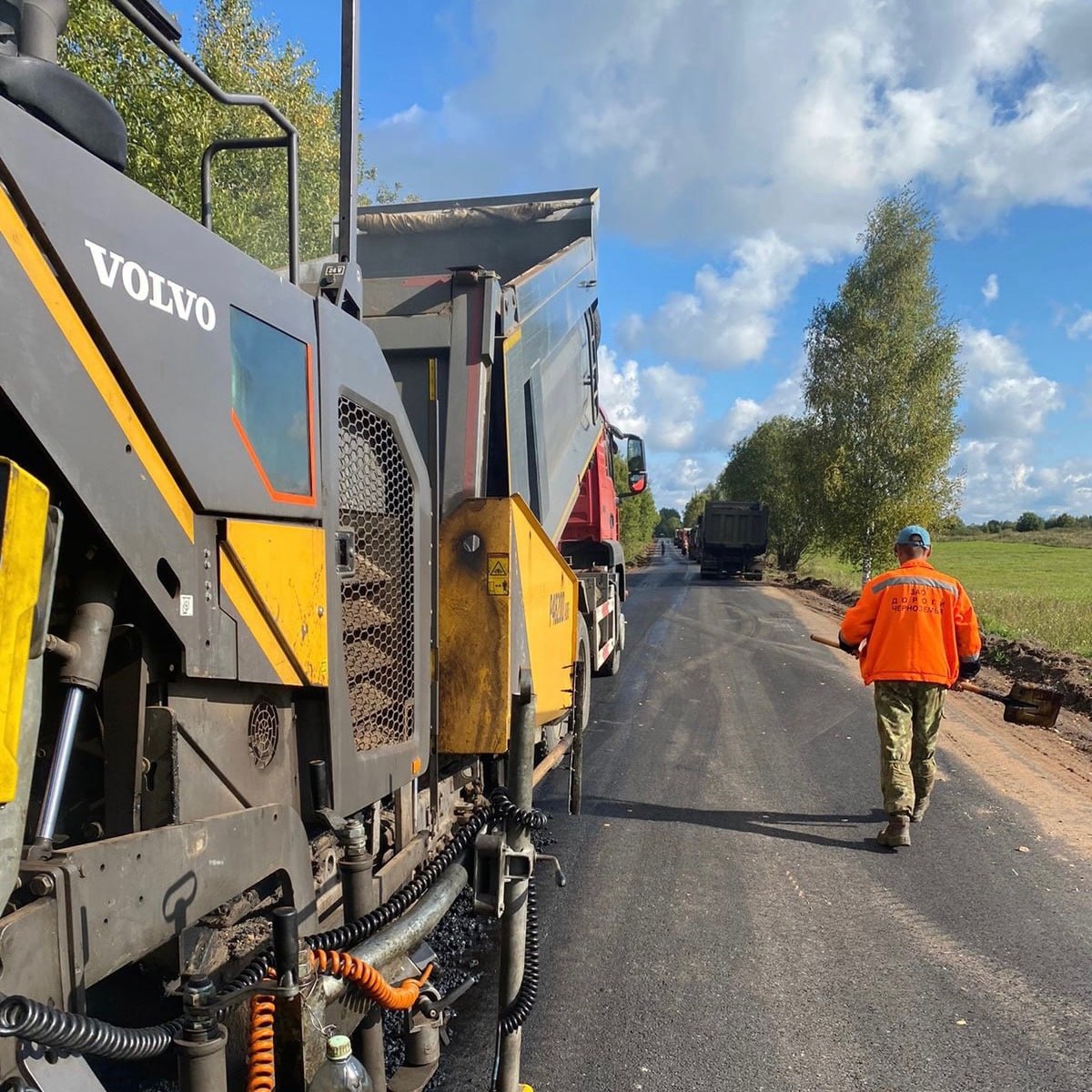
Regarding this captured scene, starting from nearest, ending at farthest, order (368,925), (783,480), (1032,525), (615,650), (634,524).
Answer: (368,925), (615,650), (783,480), (634,524), (1032,525)

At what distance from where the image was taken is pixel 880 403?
25156mm

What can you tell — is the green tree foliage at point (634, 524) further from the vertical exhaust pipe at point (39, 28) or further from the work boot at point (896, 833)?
the vertical exhaust pipe at point (39, 28)

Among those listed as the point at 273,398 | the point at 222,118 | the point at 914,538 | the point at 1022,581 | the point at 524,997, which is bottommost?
the point at 1022,581

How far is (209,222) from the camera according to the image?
8.85 ft

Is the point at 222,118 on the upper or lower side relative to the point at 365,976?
upper

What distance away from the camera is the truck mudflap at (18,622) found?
1.32 meters

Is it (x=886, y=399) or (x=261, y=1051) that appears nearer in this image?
(x=261, y=1051)

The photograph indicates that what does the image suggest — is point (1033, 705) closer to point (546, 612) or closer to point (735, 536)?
point (546, 612)

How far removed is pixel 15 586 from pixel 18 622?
6 cm

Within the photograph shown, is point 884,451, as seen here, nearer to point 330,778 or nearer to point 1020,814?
point 1020,814

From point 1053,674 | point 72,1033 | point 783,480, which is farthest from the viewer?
point 783,480

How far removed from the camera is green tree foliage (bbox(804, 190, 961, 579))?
24.6 m

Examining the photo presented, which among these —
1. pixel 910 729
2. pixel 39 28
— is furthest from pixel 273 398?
pixel 910 729

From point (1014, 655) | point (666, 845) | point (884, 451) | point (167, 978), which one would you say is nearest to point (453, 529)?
point (167, 978)
